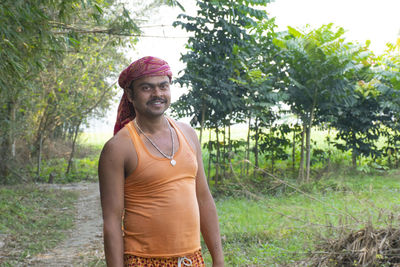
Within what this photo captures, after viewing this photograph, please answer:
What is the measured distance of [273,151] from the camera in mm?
11383

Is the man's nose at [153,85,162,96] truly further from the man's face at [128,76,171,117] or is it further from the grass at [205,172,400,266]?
the grass at [205,172,400,266]

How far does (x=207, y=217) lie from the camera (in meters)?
2.31

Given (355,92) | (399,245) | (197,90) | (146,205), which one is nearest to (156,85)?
(146,205)

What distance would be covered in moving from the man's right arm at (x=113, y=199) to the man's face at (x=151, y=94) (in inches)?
8.9

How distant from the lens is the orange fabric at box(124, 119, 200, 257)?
2.01 m

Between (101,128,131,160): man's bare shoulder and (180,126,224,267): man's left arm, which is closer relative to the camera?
(101,128,131,160): man's bare shoulder

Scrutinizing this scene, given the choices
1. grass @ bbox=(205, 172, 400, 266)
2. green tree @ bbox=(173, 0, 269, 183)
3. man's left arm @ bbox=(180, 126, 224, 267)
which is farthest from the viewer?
green tree @ bbox=(173, 0, 269, 183)

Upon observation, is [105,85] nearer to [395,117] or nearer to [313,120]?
[313,120]

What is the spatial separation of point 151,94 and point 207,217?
2.32ft

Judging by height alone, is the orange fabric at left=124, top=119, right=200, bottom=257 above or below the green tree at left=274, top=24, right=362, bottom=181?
below

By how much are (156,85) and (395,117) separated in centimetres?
1135

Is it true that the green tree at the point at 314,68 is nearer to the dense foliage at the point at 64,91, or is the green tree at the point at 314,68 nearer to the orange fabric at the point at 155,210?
the dense foliage at the point at 64,91

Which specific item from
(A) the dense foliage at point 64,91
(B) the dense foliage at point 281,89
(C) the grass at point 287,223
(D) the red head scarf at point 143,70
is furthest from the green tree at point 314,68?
(D) the red head scarf at point 143,70

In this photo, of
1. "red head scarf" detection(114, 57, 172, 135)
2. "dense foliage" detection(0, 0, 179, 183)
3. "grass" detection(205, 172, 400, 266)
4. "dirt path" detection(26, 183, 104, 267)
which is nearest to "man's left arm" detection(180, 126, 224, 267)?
"red head scarf" detection(114, 57, 172, 135)
